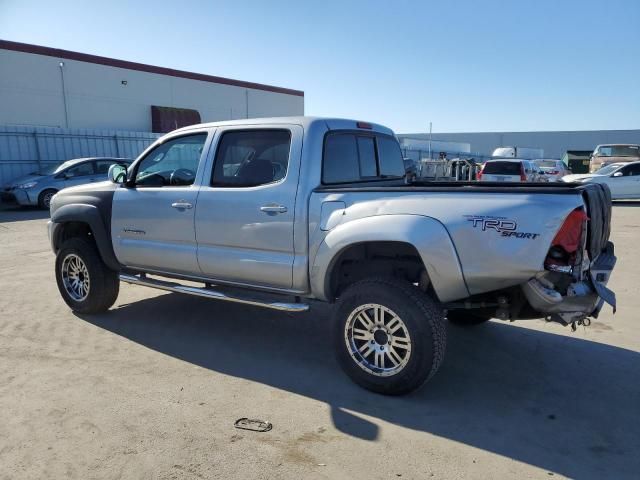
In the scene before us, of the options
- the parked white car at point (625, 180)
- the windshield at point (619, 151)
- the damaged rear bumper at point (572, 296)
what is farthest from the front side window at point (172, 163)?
the windshield at point (619, 151)

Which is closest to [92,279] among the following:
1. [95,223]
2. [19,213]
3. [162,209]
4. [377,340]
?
[95,223]

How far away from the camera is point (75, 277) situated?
5.55m

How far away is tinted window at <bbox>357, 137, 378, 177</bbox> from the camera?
4648 mm

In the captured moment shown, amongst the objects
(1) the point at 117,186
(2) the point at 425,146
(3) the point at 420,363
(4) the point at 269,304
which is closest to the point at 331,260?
(4) the point at 269,304

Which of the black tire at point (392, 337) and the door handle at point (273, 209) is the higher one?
the door handle at point (273, 209)

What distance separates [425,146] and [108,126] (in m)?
26.5

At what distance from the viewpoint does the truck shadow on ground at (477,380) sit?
3.08m

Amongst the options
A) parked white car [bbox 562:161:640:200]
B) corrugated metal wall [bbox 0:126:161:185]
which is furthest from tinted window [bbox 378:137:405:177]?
corrugated metal wall [bbox 0:126:161:185]

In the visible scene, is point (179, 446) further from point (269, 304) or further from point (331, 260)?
point (331, 260)

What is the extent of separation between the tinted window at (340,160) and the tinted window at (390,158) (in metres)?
0.50

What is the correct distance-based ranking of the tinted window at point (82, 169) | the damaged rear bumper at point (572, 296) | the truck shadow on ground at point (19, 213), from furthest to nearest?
the tinted window at point (82, 169)
the truck shadow on ground at point (19, 213)
the damaged rear bumper at point (572, 296)

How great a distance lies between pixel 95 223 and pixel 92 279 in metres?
0.60

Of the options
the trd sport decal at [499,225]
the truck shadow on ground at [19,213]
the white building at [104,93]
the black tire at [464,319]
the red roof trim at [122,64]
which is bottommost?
the black tire at [464,319]

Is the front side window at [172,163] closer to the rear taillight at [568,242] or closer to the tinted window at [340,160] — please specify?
the tinted window at [340,160]
